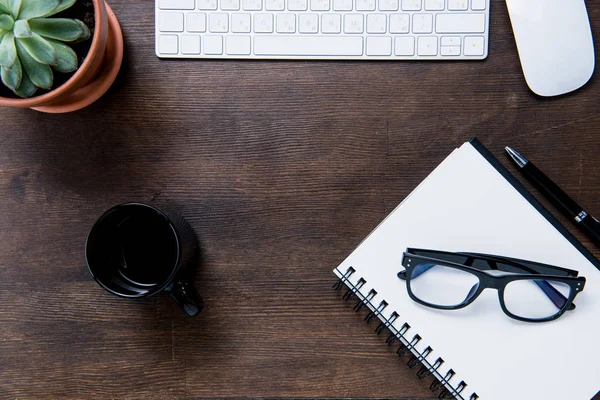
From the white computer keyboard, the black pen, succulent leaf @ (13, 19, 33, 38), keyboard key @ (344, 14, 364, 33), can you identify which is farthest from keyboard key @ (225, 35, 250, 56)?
the black pen

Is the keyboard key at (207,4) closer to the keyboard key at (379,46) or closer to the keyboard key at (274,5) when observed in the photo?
the keyboard key at (274,5)

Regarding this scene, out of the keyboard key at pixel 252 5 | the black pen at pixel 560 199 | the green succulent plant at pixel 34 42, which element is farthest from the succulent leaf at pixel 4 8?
the black pen at pixel 560 199

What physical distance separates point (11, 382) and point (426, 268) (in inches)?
22.1

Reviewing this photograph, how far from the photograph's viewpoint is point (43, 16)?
53 cm

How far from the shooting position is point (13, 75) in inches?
20.9

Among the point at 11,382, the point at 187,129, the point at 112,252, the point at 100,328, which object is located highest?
the point at 187,129

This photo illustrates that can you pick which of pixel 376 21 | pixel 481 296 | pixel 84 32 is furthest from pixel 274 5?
pixel 481 296

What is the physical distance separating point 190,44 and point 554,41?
45 cm

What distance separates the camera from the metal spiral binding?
0.66 meters

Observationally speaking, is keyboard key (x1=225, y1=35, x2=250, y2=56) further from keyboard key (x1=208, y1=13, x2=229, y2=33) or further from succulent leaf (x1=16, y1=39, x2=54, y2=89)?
succulent leaf (x1=16, y1=39, x2=54, y2=89)

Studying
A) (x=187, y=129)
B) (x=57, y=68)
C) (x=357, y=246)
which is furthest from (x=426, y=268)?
(x=57, y=68)

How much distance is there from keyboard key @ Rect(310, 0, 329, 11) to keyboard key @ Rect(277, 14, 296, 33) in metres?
0.03

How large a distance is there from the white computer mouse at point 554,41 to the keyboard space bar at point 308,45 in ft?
0.65

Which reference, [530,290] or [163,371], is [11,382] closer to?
[163,371]
